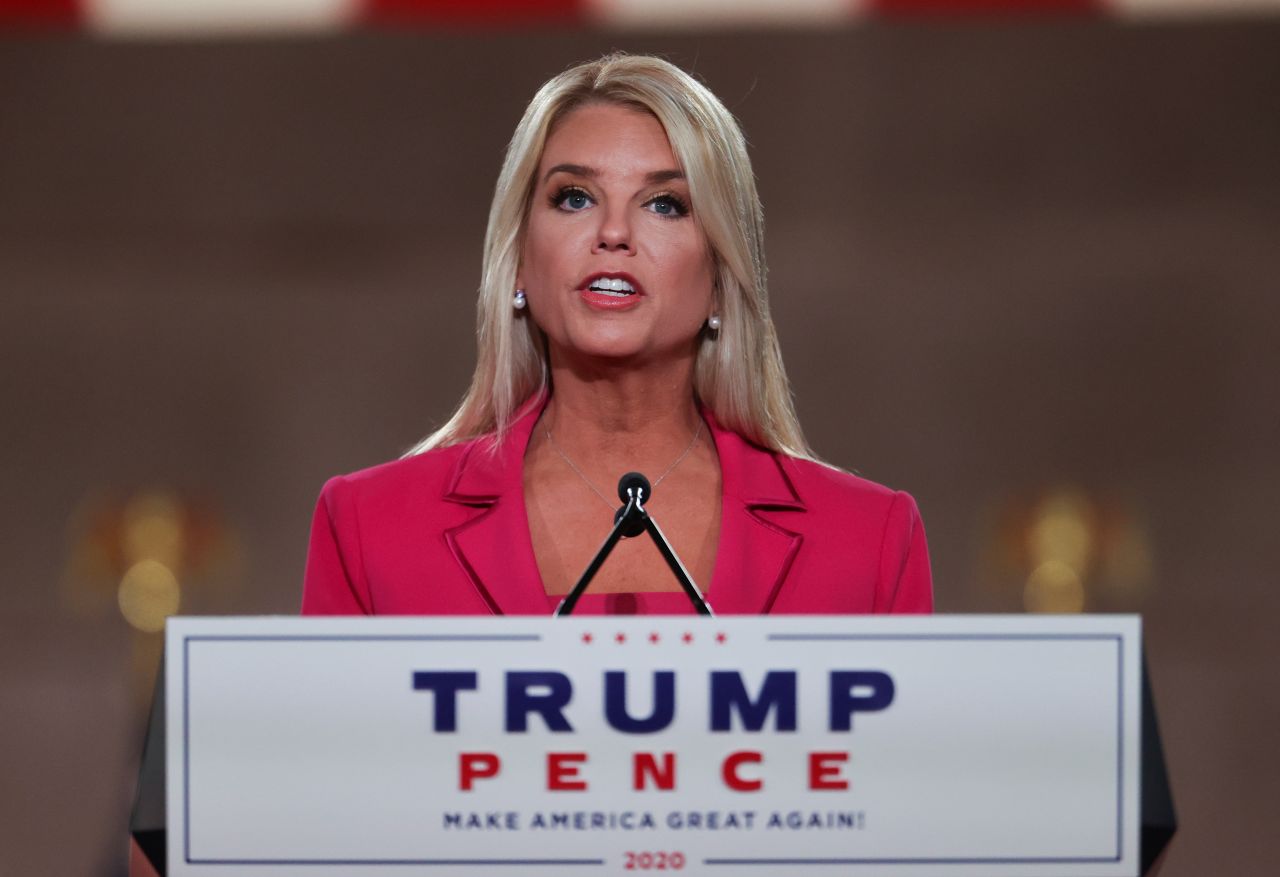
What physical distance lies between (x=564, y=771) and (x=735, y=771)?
111 millimetres

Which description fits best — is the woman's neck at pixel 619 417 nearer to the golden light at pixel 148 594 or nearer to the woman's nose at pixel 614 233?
the woman's nose at pixel 614 233

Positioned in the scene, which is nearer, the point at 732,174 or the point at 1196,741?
the point at 732,174

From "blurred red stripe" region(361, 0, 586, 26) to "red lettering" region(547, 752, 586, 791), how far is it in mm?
3735

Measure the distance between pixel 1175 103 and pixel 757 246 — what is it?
3.27 m

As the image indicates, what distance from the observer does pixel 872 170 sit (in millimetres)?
4691

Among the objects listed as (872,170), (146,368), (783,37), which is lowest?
(146,368)

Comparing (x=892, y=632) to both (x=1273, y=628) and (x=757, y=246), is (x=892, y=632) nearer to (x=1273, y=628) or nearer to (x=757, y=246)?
(x=757, y=246)

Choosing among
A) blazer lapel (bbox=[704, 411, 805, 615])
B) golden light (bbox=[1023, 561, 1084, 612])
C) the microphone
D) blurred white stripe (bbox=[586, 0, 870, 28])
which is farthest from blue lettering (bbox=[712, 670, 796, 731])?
golden light (bbox=[1023, 561, 1084, 612])

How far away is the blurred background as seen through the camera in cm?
466

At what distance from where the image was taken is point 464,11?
466 centimetres

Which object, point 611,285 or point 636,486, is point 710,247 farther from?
point 636,486

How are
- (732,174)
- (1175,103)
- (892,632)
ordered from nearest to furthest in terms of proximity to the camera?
(892,632) < (732,174) < (1175,103)

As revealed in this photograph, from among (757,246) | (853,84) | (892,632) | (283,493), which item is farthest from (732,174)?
(283,493)

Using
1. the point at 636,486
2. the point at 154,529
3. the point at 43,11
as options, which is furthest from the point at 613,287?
the point at 43,11
